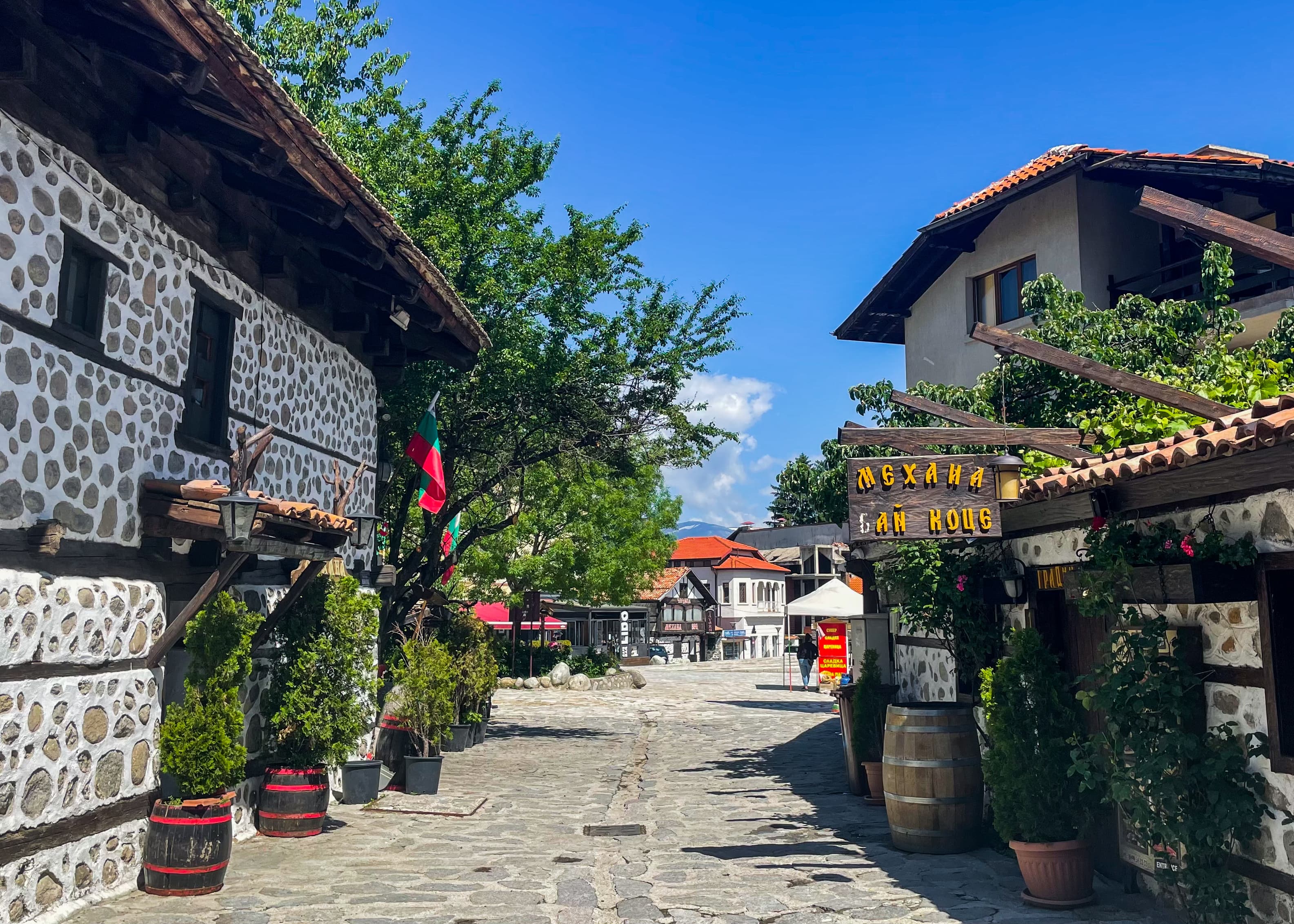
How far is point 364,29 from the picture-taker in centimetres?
1582

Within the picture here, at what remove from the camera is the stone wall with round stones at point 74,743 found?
5879 mm

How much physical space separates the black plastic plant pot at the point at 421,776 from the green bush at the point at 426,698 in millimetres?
196

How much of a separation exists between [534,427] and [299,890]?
963cm

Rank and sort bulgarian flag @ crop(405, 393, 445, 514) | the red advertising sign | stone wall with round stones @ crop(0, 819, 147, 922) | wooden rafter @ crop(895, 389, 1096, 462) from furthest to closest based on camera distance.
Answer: the red advertising sign
bulgarian flag @ crop(405, 393, 445, 514)
wooden rafter @ crop(895, 389, 1096, 462)
stone wall with round stones @ crop(0, 819, 147, 922)

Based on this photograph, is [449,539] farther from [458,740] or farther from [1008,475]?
[1008,475]

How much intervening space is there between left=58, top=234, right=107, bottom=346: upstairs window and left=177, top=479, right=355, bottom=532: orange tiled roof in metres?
1.17

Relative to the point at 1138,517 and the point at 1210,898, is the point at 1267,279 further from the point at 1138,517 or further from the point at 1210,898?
the point at 1210,898

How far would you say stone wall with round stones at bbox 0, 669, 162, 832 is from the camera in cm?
588

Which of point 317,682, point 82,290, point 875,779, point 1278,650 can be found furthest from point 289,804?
point 1278,650

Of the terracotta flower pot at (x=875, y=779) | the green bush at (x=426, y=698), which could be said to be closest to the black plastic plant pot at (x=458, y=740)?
the green bush at (x=426, y=698)

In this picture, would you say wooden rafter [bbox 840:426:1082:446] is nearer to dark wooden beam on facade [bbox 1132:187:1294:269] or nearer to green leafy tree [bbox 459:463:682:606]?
Result: dark wooden beam on facade [bbox 1132:187:1294:269]

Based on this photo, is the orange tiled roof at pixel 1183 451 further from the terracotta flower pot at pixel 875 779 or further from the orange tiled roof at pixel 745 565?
the orange tiled roof at pixel 745 565

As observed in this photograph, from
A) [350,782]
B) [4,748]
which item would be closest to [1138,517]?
[4,748]

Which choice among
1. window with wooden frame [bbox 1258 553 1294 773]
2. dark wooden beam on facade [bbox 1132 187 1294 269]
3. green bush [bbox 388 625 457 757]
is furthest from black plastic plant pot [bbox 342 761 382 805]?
dark wooden beam on facade [bbox 1132 187 1294 269]
